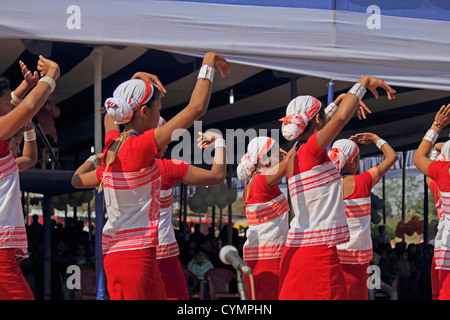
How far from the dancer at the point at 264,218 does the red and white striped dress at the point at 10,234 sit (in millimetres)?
1788

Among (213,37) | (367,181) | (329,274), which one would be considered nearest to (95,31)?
(213,37)

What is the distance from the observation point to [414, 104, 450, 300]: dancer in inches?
172

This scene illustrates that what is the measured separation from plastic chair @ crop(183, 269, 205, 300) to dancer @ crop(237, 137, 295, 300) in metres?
3.21

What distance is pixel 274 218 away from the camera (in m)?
4.65

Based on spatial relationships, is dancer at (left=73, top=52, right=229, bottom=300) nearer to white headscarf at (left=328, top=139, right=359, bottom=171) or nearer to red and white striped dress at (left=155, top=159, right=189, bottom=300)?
red and white striped dress at (left=155, top=159, right=189, bottom=300)

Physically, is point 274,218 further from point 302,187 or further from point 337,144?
point 302,187

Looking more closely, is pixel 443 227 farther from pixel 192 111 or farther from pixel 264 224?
pixel 192 111

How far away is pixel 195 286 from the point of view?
8.24 meters

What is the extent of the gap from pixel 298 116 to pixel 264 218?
132cm

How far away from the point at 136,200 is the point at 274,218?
1.81m

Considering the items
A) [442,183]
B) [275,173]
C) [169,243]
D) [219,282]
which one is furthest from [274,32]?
[219,282]

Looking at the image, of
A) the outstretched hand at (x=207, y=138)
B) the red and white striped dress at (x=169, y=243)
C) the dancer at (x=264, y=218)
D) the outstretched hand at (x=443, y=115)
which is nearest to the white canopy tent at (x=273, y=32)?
the dancer at (x=264, y=218)

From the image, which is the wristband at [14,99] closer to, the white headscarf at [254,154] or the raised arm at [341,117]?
the raised arm at [341,117]

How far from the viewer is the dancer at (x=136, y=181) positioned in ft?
9.32
